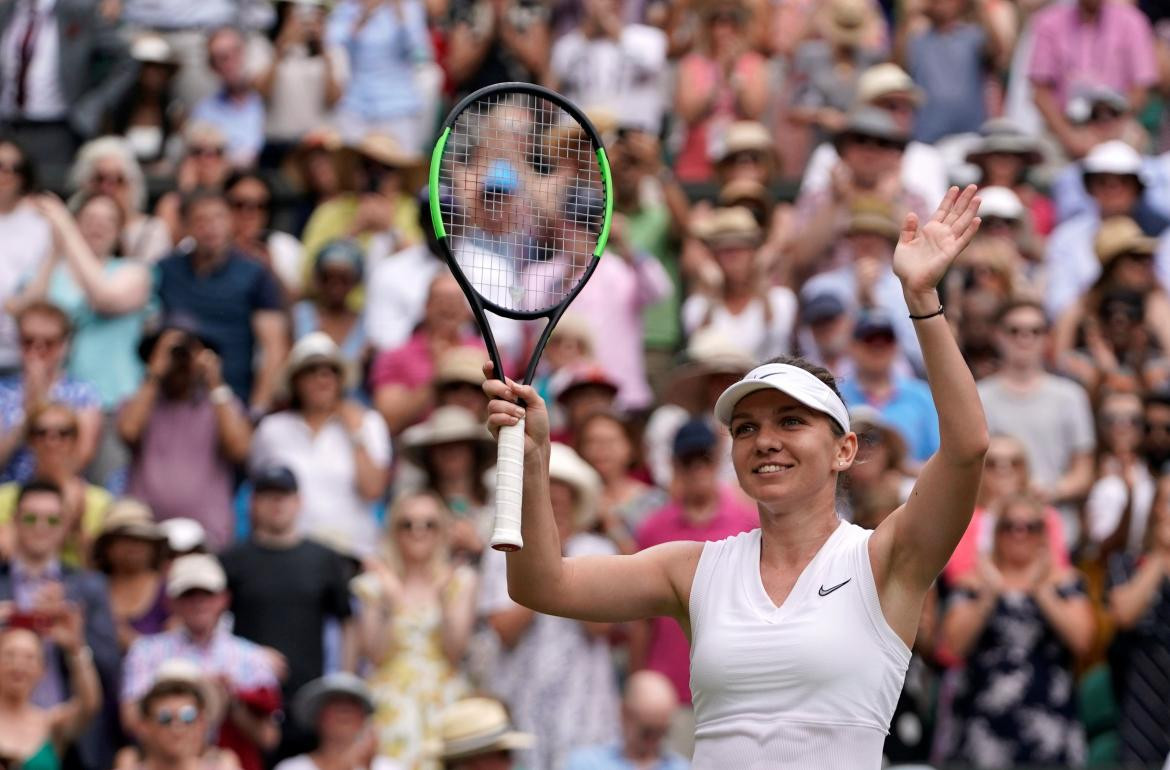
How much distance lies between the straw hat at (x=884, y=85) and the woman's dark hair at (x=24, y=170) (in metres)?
4.20

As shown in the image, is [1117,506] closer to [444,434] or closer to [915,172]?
[915,172]

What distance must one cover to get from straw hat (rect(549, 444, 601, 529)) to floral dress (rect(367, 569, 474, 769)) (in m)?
0.49

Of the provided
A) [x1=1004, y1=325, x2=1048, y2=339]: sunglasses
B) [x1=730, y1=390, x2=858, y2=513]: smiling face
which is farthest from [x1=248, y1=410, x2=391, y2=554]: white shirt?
[x1=730, y1=390, x2=858, y2=513]: smiling face

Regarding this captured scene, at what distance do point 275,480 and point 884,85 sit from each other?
4533mm

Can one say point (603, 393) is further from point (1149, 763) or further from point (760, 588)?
point (760, 588)

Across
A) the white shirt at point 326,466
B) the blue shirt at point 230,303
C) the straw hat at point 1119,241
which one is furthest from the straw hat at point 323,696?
the straw hat at point 1119,241

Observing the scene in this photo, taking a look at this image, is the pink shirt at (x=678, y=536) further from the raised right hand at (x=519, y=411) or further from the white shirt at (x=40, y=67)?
the white shirt at (x=40, y=67)

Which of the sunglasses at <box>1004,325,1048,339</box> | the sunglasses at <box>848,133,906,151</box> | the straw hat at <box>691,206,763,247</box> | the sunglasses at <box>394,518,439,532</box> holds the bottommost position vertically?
the sunglasses at <box>394,518,439,532</box>

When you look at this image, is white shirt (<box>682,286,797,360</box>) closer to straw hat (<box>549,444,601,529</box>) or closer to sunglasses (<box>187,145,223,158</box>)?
straw hat (<box>549,444,601,529</box>)

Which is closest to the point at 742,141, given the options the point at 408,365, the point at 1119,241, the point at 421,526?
the point at 1119,241

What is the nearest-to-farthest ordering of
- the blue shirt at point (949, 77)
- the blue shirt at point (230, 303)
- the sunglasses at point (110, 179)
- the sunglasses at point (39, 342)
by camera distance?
the sunglasses at point (39, 342), the blue shirt at point (230, 303), the sunglasses at point (110, 179), the blue shirt at point (949, 77)

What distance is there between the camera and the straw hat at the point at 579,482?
31.7ft

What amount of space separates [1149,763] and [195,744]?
355 centimetres

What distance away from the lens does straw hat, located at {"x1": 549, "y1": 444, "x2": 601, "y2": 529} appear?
965cm
